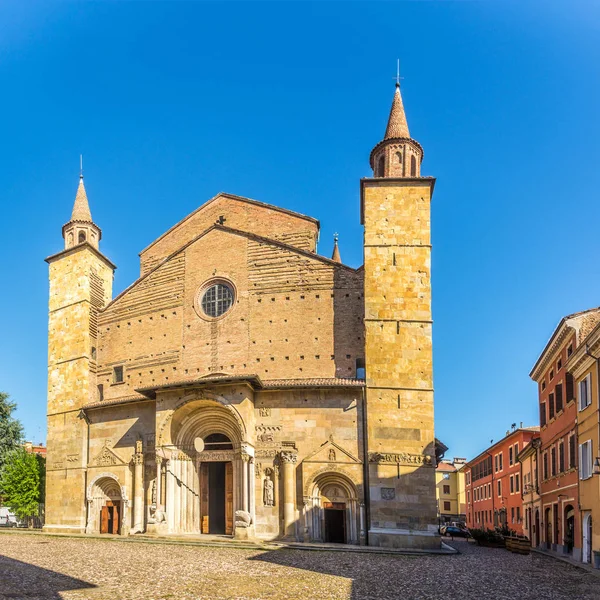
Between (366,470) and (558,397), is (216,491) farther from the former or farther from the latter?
(558,397)

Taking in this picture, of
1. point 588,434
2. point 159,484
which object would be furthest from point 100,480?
point 588,434

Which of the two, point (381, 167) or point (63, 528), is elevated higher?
point (381, 167)

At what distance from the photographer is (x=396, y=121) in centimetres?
3155

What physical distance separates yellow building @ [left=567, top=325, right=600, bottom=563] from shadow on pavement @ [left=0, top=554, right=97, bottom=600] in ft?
48.9

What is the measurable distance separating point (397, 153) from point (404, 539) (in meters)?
16.6

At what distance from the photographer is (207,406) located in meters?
28.8

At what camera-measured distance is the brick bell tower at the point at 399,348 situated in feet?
85.0

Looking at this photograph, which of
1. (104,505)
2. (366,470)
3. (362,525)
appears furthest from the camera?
(104,505)

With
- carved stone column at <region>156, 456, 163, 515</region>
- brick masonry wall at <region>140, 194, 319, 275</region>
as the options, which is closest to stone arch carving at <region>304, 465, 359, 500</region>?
carved stone column at <region>156, 456, 163, 515</region>

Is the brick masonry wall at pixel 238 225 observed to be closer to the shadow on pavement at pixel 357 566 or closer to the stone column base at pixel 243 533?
the stone column base at pixel 243 533

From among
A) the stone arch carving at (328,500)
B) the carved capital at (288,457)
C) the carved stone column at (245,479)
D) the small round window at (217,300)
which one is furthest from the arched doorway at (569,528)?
the small round window at (217,300)

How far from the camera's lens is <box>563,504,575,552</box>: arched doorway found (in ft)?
Result: 84.1

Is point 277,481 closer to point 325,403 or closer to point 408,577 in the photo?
point 325,403

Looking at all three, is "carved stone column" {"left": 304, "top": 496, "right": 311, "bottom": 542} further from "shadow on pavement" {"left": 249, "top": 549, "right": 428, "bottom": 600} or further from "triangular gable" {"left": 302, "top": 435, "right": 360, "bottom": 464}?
"shadow on pavement" {"left": 249, "top": 549, "right": 428, "bottom": 600}
